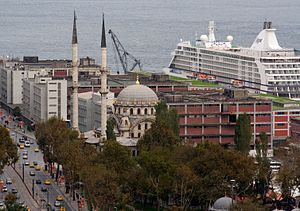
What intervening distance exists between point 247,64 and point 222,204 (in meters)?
41.6

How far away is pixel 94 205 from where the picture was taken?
35125 millimetres

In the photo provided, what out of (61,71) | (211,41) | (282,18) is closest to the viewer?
(61,71)

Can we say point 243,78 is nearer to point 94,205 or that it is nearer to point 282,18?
point 94,205

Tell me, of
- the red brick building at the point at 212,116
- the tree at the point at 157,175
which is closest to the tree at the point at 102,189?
the tree at the point at 157,175

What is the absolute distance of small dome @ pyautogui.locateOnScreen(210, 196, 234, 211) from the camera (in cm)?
3215

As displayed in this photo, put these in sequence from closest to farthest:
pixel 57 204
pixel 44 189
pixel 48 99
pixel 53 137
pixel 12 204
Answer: pixel 12 204 → pixel 57 204 → pixel 44 189 → pixel 53 137 → pixel 48 99

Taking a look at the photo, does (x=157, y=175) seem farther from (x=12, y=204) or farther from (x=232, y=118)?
(x=232, y=118)

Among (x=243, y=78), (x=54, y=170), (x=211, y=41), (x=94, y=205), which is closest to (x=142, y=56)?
(x=211, y=41)

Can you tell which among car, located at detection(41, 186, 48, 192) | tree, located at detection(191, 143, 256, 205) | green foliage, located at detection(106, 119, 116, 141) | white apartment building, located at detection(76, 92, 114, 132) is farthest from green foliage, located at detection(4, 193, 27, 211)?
white apartment building, located at detection(76, 92, 114, 132)

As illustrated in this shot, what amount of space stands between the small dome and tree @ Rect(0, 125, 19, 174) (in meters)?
10.1

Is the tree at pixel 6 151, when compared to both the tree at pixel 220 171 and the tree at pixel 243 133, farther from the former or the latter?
the tree at pixel 243 133

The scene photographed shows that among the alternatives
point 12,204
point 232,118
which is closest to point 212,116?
point 232,118

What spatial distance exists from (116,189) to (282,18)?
12480 centimetres

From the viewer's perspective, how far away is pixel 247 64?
7350 centimetres
